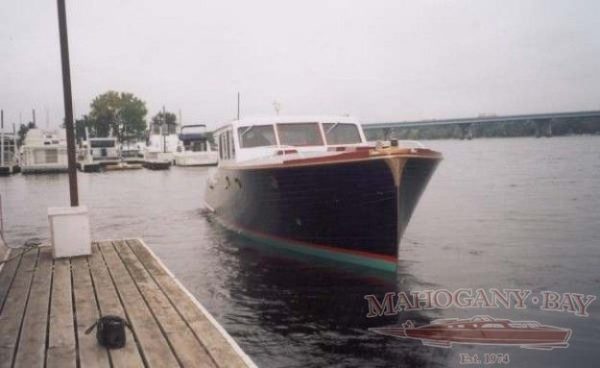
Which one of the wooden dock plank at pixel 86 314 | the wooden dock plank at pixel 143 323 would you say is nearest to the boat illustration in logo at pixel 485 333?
the wooden dock plank at pixel 143 323

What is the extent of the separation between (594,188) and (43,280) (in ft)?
84.6

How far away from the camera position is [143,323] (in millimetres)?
5180

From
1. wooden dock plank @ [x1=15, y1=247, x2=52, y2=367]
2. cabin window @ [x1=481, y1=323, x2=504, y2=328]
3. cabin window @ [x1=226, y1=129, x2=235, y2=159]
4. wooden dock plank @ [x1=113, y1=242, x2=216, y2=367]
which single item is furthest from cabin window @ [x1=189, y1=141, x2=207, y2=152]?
cabin window @ [x1=481, y1=323, x2=504, y2=328]

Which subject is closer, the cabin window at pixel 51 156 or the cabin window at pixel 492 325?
the cabin window at pixel 492 325

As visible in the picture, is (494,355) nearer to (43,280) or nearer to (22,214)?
(43,280)

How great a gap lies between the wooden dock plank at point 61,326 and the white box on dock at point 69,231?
98 centimetres

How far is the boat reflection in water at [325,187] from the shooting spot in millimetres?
9844

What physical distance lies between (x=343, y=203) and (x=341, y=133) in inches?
158

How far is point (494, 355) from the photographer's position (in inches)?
269

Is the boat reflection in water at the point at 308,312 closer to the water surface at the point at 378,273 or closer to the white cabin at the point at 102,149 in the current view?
the water surface at the point at 378,273

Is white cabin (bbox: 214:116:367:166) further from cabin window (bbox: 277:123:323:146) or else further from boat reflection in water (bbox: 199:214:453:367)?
boat reflection in water (bbox: 199:214:453:367)

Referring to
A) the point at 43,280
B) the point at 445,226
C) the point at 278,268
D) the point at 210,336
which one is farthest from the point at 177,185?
the point at 210,336

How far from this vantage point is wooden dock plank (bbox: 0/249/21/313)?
6.39 metres

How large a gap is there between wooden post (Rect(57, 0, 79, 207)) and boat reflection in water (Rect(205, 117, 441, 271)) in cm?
392
